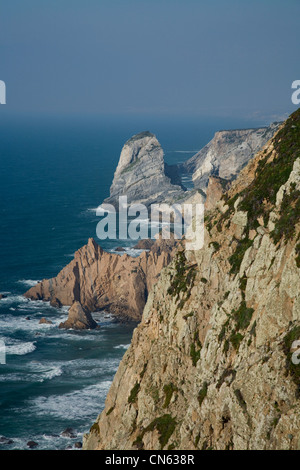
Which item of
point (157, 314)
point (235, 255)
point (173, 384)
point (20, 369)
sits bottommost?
point (20, 369)

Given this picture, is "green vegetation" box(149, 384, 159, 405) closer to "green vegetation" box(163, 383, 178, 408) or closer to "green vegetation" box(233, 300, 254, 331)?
A: "green vegetation" box(163, 383, 178, 408)

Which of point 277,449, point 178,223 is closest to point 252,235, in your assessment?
point 277,449

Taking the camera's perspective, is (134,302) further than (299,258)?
Yes

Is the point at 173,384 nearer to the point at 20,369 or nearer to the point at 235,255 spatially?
the point at 235,255

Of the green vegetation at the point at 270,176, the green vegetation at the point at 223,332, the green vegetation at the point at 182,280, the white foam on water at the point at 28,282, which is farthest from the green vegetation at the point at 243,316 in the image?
the white foam on water at the point at 28,282

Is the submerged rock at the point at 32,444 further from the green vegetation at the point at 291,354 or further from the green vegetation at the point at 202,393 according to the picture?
the green vegetation at the point at 291,354

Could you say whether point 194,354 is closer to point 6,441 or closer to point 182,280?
point 182,280

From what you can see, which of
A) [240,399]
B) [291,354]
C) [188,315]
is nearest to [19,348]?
[188,315]
